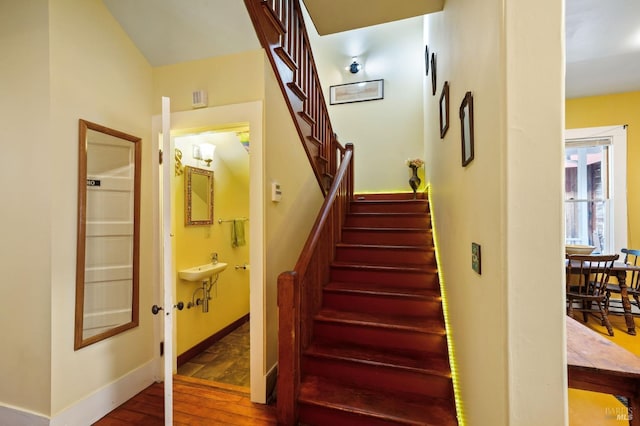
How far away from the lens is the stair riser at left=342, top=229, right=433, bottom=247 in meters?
2.91

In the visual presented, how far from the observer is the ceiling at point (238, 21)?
1.91 metres

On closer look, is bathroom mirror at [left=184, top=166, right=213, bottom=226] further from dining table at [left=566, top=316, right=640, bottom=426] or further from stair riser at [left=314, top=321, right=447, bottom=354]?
dining table at [left=566, top=316, right=640, bottom=426]

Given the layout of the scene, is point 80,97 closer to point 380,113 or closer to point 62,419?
point 62,419

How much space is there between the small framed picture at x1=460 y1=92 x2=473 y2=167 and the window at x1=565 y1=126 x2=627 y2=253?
147 inches

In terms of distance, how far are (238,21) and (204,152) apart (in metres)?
1.44

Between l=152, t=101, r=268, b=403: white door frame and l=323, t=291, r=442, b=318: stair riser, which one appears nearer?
l=152, t=101, r=268, b=403: white door frame

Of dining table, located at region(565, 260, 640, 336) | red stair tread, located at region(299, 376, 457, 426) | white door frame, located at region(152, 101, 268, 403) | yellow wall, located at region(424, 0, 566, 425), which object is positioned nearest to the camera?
yellow wall, located at region(424, 0, 566, 425)

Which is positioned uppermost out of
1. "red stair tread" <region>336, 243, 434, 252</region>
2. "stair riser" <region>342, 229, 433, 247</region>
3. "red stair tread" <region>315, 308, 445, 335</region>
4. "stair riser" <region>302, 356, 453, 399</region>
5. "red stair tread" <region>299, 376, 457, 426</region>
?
"stair riser" <region>342, 229, 433, 247</region>

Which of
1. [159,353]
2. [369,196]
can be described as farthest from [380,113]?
[159,353]

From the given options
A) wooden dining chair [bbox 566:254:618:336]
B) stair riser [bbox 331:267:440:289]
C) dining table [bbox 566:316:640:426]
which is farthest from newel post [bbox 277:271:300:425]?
wooden dining chair [bbox 566:254:618:336]

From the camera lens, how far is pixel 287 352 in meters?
1.72

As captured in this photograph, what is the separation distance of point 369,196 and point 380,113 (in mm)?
1550

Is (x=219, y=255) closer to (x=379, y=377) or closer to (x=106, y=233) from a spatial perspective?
(x=106, y=233)

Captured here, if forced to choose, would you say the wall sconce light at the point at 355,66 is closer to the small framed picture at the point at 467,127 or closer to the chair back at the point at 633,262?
the small framed picture at the point at 467,127
